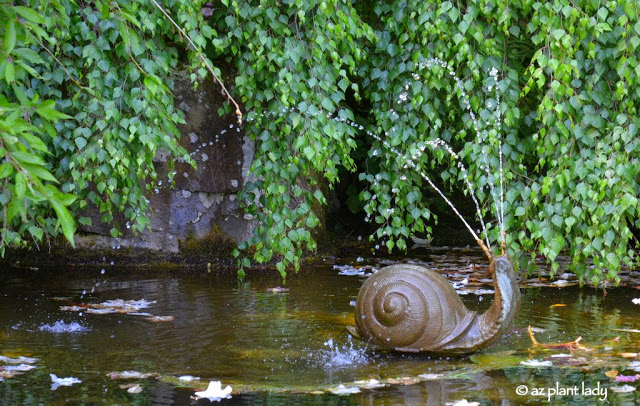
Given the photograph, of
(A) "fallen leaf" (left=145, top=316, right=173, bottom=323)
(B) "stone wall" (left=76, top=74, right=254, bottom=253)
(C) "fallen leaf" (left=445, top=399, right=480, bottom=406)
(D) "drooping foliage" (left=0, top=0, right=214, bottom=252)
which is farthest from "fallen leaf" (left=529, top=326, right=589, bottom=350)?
(B) "stone wall" (left=76, top=74, right=254, bottom=253)

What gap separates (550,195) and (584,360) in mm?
1532

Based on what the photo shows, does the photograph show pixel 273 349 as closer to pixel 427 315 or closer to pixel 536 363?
pixel 427 315

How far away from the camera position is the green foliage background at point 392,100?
5.07m

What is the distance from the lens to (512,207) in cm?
553

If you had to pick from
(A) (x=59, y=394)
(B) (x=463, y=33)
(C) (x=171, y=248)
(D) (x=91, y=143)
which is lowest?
(A) (x=59, y=394)

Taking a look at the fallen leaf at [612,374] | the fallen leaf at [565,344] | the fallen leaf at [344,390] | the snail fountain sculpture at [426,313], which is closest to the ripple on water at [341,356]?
the snail fountain sculpture at [426,313]

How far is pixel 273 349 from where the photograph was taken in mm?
4422

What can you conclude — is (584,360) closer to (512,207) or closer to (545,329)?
(545,329)

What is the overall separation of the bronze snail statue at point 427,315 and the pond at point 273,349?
4.1 inches

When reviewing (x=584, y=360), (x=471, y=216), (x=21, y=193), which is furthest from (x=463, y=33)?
(x=471, y=216)

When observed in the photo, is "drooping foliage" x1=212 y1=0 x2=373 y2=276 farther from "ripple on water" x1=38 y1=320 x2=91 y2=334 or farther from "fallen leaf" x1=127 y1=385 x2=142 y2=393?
"fallen leaf" x1=127 y1=385 x2=142 y2=393

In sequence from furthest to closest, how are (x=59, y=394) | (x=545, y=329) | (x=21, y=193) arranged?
(x=545, y=329) < (x=59, y=394) < (x=21, y=193)

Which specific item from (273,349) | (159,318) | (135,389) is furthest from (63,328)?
(135,389)

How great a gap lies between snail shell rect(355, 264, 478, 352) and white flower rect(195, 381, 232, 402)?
3.09 feet
